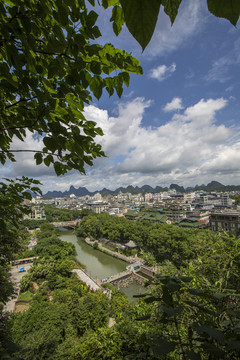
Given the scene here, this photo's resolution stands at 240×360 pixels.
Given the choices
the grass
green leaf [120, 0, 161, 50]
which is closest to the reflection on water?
the grass

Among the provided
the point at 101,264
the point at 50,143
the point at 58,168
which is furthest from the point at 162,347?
the point at 101,264

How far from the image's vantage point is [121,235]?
2364 centimetres

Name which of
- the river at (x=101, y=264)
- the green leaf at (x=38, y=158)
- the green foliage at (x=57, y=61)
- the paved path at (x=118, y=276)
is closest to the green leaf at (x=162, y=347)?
the green foliage at (x=57, y=61)

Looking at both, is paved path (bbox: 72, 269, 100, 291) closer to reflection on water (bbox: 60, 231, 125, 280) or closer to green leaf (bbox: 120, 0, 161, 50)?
reflection on water (bbox: 60, 231, 125, 280)

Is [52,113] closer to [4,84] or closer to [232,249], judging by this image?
[4,84]

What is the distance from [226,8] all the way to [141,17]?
0.13 metres

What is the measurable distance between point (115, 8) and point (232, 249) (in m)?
4.16

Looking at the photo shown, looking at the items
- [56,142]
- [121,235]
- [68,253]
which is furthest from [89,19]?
[121,235]

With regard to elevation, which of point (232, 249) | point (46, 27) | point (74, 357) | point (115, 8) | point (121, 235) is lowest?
point (121, 235)

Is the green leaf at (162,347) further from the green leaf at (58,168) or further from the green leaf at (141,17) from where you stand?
the green leaf at (58,168)

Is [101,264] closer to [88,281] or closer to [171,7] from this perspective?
[88,281]

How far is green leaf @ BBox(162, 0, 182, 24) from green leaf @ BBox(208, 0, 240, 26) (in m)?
0.09

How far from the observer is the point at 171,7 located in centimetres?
34

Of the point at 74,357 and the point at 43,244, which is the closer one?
the point at 74,357
